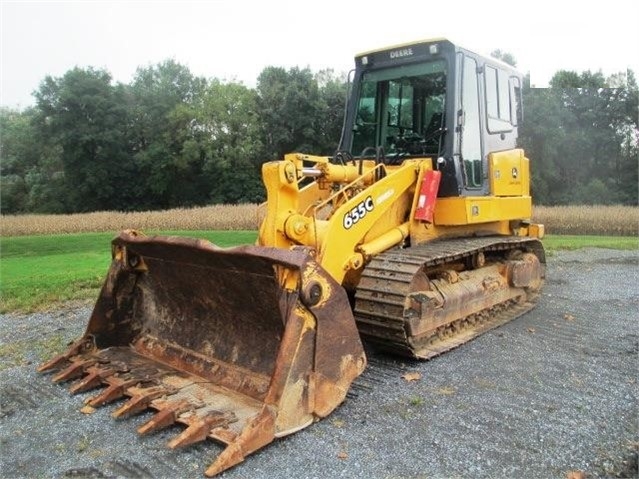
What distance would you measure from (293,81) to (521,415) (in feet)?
115

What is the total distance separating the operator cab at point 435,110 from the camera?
5973mm

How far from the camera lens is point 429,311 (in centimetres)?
508

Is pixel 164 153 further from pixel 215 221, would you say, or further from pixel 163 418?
pixel 163 418

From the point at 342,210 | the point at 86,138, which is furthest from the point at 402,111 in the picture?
the point at 86,138

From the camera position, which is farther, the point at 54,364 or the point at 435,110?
the point at 435,110

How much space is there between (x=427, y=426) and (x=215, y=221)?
19.7 m

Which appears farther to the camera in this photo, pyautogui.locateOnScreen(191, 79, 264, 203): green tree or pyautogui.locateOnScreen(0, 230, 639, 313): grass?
pyautogui.locateOnScreen(191, 79, 264, 203): green tree

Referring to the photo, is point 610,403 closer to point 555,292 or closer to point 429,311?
point 429,311

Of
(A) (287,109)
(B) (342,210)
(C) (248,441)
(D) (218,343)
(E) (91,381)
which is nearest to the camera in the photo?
(C) (248,441)

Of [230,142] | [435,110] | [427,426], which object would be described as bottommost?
[427,426]

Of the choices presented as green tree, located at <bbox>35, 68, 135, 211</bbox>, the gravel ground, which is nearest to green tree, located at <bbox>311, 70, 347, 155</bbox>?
green tree, located at <bbox>35, 68, 135, 211</bbox>

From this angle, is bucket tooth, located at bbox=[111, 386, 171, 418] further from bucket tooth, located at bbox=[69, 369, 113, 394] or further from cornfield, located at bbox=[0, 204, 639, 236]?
cornfield, located at bbox=[0, 204, 639, 236]

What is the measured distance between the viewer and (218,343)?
4559mm

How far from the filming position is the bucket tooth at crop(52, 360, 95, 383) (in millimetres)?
4598
